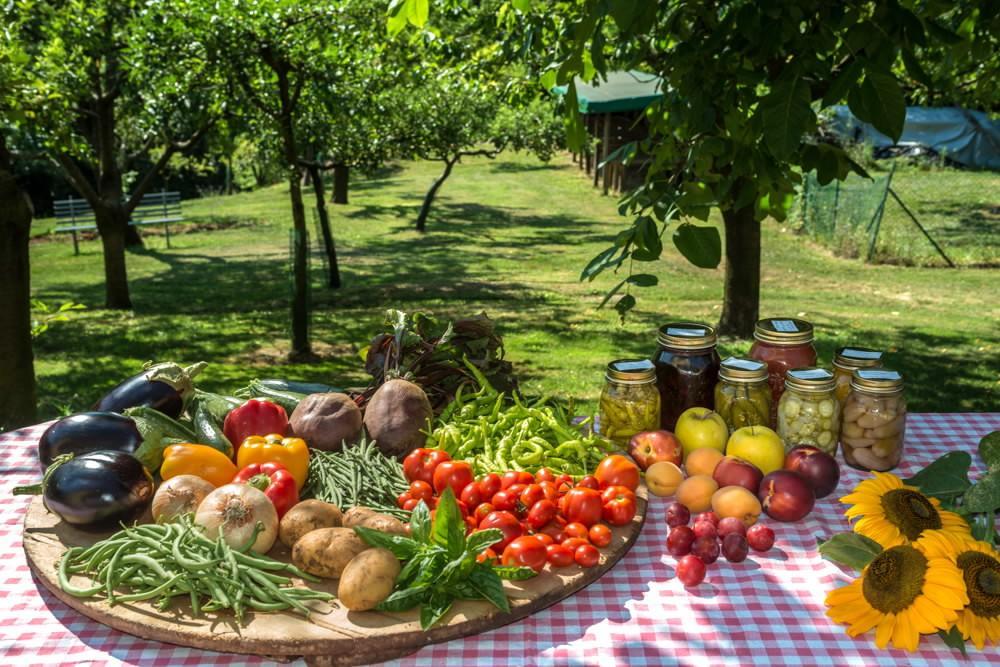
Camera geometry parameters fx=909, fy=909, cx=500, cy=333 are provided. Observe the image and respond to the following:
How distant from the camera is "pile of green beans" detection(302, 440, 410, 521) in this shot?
9.66 feet

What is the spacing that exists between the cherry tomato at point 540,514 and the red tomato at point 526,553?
0.22 m

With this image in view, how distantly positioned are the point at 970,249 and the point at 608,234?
306 inches

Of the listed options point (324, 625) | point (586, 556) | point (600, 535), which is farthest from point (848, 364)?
point (324, 625)

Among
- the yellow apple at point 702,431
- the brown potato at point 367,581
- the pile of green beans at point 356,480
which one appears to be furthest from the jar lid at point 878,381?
the brown potato at point 367,581

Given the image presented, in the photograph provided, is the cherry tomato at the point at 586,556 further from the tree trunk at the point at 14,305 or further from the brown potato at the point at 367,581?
the tree trunk at the point at 14,305

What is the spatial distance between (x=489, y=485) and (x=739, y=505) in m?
0.78

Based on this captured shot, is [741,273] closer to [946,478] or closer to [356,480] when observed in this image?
[946,478]

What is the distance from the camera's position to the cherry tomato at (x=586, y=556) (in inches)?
101

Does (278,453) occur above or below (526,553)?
above

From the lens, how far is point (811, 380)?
3098 mm

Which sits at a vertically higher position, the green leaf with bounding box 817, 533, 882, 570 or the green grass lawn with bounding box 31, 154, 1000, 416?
the green leaf with bounding box 817, 533, 882, 570

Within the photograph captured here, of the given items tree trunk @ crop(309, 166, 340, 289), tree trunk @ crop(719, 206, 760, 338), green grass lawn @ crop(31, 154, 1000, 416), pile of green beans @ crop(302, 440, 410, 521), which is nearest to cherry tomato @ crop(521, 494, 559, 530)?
pile of green beans @ crop(302, 440, 410, 521)

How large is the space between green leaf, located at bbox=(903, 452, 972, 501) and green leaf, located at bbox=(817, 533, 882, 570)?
19.0 inches

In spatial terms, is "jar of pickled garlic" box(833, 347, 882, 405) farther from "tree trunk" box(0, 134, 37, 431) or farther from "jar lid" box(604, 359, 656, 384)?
"tree trunk" box(0, 134, 37, 431)
